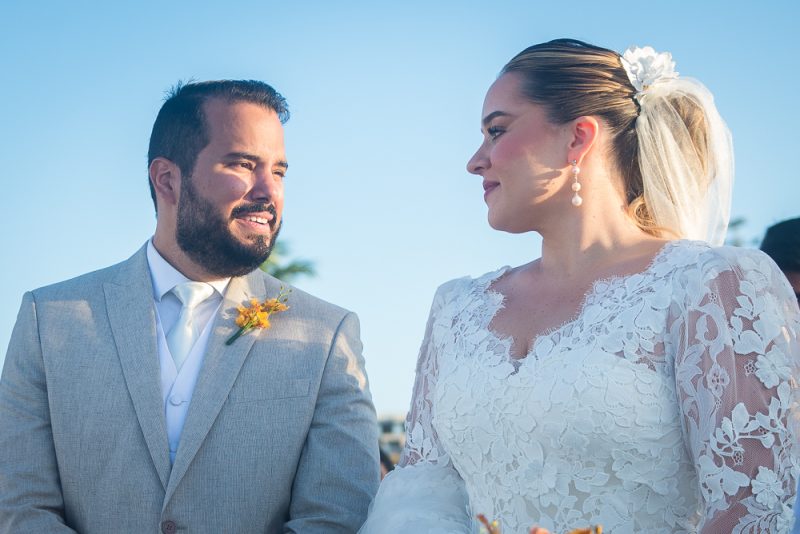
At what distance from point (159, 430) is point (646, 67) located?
2.57 m

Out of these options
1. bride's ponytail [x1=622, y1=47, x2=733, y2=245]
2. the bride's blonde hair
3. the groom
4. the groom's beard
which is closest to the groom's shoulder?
the groom

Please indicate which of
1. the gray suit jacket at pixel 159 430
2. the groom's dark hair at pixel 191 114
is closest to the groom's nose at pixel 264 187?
the groom's dark hair at pixel 191 114

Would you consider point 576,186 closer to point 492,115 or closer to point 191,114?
point 492,115

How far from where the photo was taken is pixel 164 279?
4.75 metres

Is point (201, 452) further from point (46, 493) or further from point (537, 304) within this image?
point (537, 304)

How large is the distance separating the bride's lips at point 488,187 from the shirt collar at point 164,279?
1.43 metres

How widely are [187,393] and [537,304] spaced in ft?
5.25

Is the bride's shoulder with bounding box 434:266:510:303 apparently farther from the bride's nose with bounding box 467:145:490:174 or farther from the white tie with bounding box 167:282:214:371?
the white tie with bounding box 167:282:214:371

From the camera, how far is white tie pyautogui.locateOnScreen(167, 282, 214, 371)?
454cm

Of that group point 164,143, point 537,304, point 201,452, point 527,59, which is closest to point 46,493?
point 201,452

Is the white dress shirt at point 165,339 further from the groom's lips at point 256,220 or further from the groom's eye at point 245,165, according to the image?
the groom's eye at point 245,165

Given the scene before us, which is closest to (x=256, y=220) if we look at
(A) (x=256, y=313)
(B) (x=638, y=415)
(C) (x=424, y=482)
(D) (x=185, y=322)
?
(A) (x=256, y=313)

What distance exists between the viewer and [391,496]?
4020mm

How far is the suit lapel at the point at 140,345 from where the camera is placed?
4.21 m
